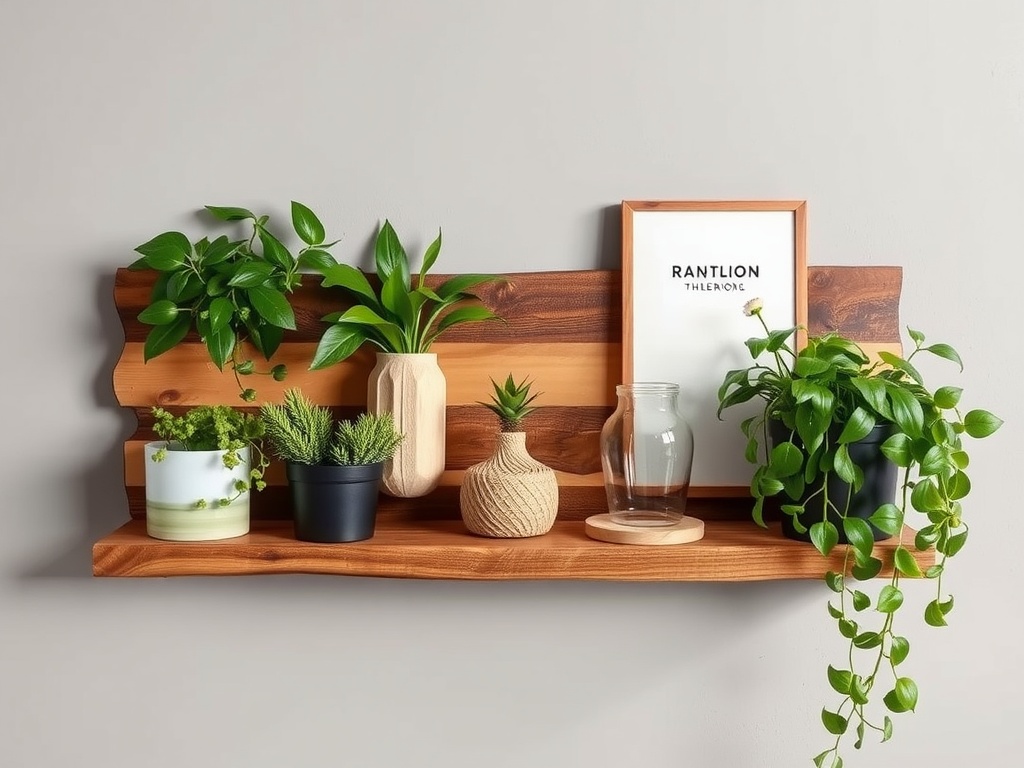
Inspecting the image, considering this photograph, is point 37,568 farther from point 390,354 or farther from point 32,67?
point 32,67

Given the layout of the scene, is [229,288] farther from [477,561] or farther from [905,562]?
[905,562]

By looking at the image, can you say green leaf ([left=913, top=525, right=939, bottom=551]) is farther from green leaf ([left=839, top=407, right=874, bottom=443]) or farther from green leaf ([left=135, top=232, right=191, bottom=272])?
green leaf ([left=135, top=232, right=191, bottom=272])

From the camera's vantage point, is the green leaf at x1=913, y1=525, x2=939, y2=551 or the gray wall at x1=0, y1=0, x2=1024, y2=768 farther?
the gray wall at x1=0, y1=0, x2=1024, y2=768

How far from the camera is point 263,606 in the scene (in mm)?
1185

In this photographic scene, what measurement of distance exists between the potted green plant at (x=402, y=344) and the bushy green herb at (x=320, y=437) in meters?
0.04

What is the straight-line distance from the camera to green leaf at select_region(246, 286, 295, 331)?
3.58ft

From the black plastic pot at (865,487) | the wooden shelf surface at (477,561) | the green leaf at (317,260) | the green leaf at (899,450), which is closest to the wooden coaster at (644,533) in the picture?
the wooden shelf surface at (477,561)

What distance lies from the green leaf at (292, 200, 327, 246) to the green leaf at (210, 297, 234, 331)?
0.12 metres

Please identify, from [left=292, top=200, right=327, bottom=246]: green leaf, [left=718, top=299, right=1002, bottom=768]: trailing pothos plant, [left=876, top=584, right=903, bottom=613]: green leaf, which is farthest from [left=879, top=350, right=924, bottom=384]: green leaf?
[left=292, top=200, right=327, bottom=246]: green leaf

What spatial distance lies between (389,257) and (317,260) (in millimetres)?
88

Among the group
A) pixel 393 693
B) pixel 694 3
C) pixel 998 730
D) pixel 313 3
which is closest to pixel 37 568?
pixel 393 693

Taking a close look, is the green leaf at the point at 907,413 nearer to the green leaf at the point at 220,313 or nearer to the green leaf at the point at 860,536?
the green leaf at the point at 860,536

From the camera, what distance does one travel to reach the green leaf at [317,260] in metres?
1.11

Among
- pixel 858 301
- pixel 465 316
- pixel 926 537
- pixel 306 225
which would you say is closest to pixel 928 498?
pixel 926 537
